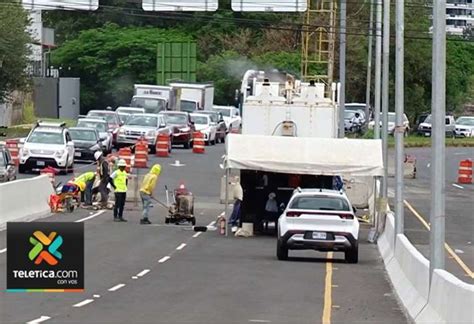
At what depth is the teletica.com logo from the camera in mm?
14430

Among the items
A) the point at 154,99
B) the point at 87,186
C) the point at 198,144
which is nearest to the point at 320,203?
the point at 87,186

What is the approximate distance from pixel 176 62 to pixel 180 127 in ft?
101

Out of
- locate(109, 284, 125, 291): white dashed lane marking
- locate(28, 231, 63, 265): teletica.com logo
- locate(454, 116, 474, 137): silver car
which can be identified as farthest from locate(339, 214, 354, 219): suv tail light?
locate(454, 116, 474, 137): silver car

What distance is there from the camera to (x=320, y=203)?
2836 centimetres

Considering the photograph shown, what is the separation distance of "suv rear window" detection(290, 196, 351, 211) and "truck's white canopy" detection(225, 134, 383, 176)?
503 cm

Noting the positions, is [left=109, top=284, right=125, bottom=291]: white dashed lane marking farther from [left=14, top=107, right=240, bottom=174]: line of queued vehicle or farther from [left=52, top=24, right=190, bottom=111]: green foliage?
[left=52, top=24, right=190, bottom=111]: green foliage

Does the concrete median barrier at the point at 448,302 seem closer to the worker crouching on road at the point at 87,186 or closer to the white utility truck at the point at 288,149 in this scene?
the white utility truck at the point at 288,149

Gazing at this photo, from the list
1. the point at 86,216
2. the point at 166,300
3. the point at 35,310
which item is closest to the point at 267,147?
the point at 86,216

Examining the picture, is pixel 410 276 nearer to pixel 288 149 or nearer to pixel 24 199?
pixel 288 149

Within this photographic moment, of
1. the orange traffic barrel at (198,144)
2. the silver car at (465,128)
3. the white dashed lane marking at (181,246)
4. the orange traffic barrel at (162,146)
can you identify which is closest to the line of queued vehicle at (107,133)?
the orange traffic barrel at (162,146)

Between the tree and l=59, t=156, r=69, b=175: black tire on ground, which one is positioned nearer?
l=59, t=156, r=69, b=175: black tire on ground

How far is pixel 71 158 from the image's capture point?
52281 mm

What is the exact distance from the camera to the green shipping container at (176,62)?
9806 cm

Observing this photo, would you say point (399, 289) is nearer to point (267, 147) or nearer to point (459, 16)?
point (267, 147)
